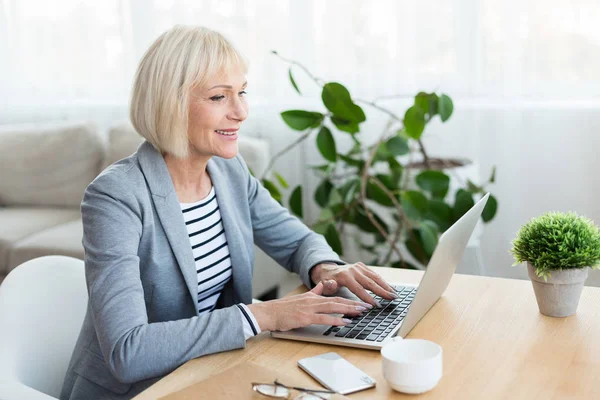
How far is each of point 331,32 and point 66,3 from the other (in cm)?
151

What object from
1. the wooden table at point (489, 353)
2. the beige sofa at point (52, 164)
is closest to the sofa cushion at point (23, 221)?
the beige sofa at point (52, 164)

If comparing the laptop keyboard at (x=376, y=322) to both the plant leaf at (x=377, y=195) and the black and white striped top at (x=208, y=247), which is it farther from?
the plant leaf at (x=377, y=195)

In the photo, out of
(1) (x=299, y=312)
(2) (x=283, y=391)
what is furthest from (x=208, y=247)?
(2) (x=283, y=391)

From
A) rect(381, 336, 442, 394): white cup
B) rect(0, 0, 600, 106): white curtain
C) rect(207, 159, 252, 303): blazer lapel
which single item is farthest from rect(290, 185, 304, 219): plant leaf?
rect(381, 336, 442, 394): white cup

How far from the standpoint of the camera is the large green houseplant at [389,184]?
2.63 m

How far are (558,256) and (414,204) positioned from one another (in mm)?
1481

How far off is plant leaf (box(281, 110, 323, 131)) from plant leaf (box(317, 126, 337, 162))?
9 centimetres

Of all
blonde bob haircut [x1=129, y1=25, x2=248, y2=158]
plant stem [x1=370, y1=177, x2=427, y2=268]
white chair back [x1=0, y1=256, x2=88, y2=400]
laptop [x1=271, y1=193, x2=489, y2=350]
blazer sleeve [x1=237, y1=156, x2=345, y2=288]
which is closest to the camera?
laptop [x1=271, y1=193, x2=489, y2=350]

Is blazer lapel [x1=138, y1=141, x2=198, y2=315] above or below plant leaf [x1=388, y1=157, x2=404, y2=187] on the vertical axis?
above

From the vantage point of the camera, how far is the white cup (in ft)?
3.44

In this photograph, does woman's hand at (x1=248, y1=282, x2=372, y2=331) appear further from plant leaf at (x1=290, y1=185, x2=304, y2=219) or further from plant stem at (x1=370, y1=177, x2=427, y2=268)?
plant leaf at (x1=290, y1=185, x2=304, y2=219)

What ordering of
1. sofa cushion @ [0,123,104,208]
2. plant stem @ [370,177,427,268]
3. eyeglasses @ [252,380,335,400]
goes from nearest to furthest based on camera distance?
1. eyeglasses @ [252,380,335,400]
2. plant stem @ [370,177,427,268]
3. sofa cushion @ [0,123,104,208]

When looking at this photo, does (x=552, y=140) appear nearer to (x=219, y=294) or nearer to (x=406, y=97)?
(x=406, y=97)

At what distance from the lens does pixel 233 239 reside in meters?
1.65
